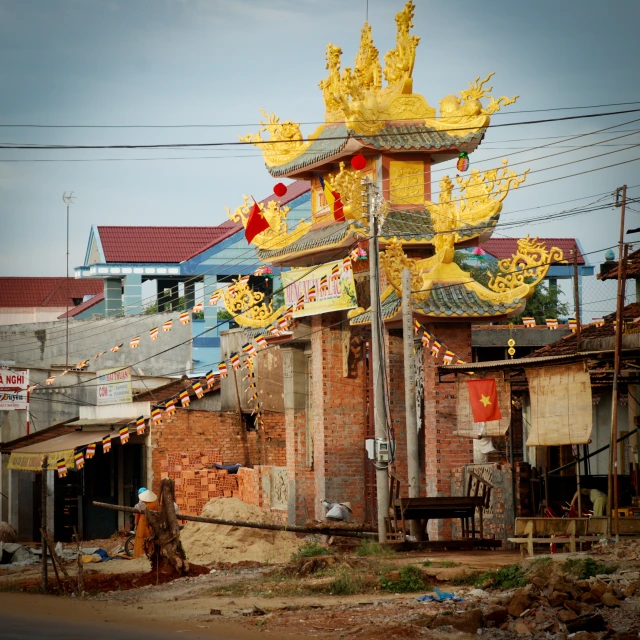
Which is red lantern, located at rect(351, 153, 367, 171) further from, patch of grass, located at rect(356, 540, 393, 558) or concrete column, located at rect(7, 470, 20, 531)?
concrete column, located at rect(7, 470, 20, 531)

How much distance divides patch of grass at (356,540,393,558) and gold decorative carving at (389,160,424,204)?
901 cm

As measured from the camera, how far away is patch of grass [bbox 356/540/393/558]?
21219 mm

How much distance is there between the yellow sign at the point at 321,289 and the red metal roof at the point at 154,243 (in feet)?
61.4

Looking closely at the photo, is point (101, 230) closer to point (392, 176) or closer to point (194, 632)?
point (392, 176)

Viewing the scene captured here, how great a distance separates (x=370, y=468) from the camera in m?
28.7

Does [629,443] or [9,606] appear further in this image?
[629,443]

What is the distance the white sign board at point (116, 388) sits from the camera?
3288 cm

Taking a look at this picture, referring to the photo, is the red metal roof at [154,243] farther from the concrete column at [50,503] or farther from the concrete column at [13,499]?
the concrete column at [50,503]

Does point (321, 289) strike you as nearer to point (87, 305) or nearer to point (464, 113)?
point (464, 113)

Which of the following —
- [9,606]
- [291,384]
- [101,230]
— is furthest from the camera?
[101,230]

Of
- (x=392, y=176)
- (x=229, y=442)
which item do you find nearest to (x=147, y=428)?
(x=229, y=442)

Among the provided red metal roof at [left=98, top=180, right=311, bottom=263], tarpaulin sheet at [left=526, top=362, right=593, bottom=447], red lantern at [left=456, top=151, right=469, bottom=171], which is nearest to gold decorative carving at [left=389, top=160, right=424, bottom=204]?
red lantern at [left=456, top=151, right=469, bottom=171]

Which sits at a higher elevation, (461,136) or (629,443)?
(461,136)

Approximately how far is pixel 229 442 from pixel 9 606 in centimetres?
1497
